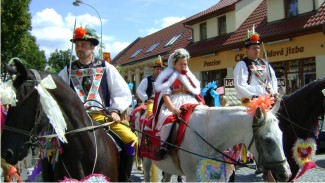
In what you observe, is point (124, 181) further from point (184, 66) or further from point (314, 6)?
point (314, 6)

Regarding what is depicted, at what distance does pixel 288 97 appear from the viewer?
5.87m

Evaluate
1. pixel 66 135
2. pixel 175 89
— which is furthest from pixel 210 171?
pixel 66 135

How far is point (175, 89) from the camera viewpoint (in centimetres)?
529

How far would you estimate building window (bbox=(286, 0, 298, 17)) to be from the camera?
17630 millimetres

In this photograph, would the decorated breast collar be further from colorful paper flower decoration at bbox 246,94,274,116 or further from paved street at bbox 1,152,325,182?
paved street at bbox 1,152,325,182

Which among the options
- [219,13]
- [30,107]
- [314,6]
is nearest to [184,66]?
[30,107]

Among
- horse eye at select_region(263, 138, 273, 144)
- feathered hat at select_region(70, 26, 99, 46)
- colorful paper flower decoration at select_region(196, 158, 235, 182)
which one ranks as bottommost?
colorful paper flower decoration at select_region(196, 158, 235, 182)

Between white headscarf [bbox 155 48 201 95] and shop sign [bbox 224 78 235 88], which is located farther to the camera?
shop sign [bbox 224 78 235 88]

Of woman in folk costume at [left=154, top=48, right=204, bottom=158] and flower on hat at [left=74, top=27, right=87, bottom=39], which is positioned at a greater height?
flower on hat at [left=74, top=27, right=87, bottom=39]

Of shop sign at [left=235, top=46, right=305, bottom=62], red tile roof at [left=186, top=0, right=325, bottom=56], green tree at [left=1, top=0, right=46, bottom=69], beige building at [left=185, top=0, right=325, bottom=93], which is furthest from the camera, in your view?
green tree at [left=1, top=0, right=46, bottom=69]

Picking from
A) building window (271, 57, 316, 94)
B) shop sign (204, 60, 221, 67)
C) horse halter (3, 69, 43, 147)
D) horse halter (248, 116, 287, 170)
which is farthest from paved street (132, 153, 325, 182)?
shop sign (204, 60, 221, 67)

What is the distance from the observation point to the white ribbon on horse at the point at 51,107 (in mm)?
3016

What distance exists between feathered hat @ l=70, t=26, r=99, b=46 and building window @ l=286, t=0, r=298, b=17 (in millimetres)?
15169

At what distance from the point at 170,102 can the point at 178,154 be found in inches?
27.5
